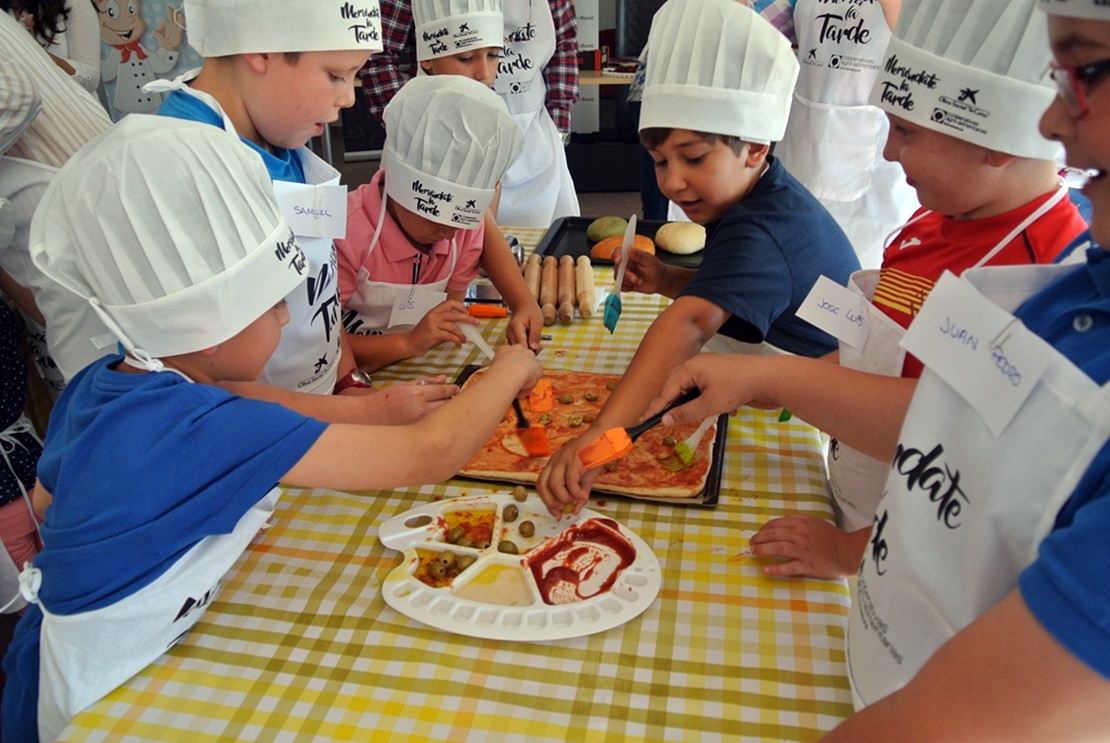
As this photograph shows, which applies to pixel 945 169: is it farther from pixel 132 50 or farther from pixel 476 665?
pixel 132 50

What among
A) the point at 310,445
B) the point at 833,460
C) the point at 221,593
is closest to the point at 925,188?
the point at 833,460

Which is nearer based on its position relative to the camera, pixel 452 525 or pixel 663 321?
pixel 452 525

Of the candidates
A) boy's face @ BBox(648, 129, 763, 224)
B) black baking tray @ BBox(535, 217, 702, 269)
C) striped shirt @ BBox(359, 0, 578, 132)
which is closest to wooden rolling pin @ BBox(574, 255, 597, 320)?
black baking tray @ BBox(535, 217, 702, 269)

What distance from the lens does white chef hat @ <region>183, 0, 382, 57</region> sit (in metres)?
1.11

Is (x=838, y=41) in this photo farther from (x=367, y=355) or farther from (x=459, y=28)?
(x=367, y=355)

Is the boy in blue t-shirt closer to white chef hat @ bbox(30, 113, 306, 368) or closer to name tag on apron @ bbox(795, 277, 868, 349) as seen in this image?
name tag on apron @ bbox(795, 277, 868, 349)

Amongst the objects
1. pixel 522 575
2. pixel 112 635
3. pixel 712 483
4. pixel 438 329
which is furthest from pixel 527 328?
pixel 112 635

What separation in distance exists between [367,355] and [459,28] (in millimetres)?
1048

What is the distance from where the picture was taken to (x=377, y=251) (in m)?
1.55

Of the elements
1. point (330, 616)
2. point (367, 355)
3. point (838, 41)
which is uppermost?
point (838, 41)

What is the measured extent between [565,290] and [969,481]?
1.17 m

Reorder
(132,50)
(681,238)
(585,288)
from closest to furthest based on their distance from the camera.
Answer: (585,288), (681,238), (132,50)

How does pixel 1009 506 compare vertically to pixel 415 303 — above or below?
above

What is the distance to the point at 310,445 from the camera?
79 centimetres
